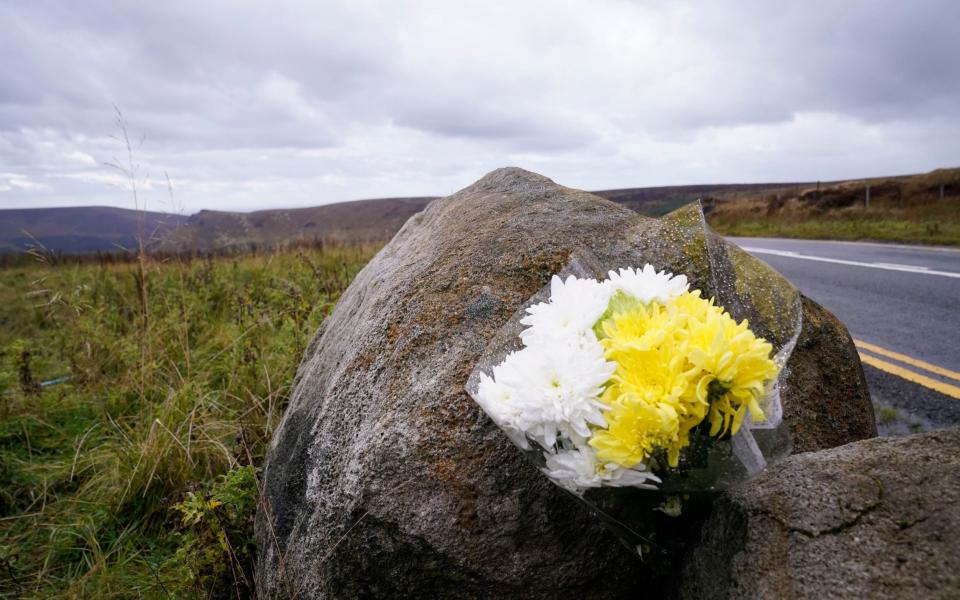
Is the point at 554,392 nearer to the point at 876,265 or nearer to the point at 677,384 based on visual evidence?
the point at 677,384

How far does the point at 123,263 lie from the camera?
1073 cm

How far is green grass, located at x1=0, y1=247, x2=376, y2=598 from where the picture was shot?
8.11 ft

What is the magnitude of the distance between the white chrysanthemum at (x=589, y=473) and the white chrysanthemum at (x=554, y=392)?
1.7 inches

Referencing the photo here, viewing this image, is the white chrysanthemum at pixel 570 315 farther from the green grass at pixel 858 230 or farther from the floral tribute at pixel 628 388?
the green grass at pixel 858 230

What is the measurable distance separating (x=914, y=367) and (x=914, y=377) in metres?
0.25

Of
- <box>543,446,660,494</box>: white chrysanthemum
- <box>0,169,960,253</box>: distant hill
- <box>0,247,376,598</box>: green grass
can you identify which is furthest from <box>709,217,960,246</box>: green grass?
<box>543,446,660,494</box>: white chrysanthemum

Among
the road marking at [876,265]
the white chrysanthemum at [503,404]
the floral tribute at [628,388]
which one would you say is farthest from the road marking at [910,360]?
the white chrysanthemum at [503,404]

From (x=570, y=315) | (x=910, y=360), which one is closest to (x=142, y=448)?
(x=570, y=315)

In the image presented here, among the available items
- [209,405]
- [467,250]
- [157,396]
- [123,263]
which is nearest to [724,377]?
[467,250]

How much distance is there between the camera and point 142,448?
3.09 metres

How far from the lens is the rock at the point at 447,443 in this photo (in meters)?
1.70

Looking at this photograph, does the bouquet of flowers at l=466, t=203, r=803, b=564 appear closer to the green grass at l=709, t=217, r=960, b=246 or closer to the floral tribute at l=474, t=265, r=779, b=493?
the floral tribute at l=474, t=265, r=779, b=493

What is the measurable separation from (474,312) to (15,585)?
2406 mm

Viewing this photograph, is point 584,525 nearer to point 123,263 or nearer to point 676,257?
point 676,257
